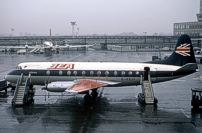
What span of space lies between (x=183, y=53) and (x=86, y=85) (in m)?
13.5

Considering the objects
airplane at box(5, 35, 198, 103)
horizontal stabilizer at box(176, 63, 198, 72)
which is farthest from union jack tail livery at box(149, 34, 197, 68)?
horizontal stabilizer at box(176, 63, 198, 72)

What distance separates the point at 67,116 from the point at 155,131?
889cm

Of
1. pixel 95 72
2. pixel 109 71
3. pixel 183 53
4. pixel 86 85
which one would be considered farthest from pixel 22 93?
pixel 183 53

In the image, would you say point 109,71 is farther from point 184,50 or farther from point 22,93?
point 22,93

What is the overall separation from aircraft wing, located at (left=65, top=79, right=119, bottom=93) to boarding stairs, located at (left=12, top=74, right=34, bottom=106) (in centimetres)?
616

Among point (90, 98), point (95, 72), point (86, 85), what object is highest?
point (95, 72)

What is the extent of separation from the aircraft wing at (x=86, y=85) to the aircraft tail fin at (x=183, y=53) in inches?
348

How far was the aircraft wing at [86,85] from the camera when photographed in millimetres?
25453

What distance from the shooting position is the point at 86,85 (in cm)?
2745

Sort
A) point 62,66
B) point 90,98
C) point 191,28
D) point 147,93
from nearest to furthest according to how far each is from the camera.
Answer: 1. point 147,93
2. point 90,98
3. point 62,66
4. point 191,28

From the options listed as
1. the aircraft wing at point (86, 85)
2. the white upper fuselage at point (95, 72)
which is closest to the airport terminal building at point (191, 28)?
the white upper fuselage at point (95, 72)

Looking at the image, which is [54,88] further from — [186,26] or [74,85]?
[186,26]

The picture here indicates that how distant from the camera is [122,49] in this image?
131 meters

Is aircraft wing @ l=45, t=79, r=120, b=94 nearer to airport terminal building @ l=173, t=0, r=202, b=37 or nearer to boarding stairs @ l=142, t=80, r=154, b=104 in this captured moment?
boarding stairs @ l=142, t=80, r=154, b=104
